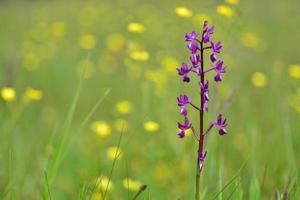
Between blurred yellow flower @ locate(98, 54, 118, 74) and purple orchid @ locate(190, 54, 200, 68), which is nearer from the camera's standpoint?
purple orchid @ locate(190, 54, 200, 68)

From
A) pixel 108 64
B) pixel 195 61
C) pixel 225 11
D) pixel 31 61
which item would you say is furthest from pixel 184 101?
pixel 108 64

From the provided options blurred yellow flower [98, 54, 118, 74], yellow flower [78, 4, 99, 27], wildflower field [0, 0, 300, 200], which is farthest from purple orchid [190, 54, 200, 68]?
yellow flower [78, 4, 99, 27]

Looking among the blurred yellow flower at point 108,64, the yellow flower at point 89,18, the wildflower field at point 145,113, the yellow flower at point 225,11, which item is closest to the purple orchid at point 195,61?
the wildflower field at point 145,113

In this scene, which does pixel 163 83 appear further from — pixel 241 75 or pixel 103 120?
pixel 241 75

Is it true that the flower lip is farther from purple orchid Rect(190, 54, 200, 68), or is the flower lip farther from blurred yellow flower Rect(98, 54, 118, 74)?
blurred yellow flower Rect(98, 54, 118, 74)

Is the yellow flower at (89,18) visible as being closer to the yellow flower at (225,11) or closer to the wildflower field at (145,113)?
the wildflower field at (145,113)

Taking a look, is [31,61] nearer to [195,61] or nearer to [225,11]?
[225,11]
